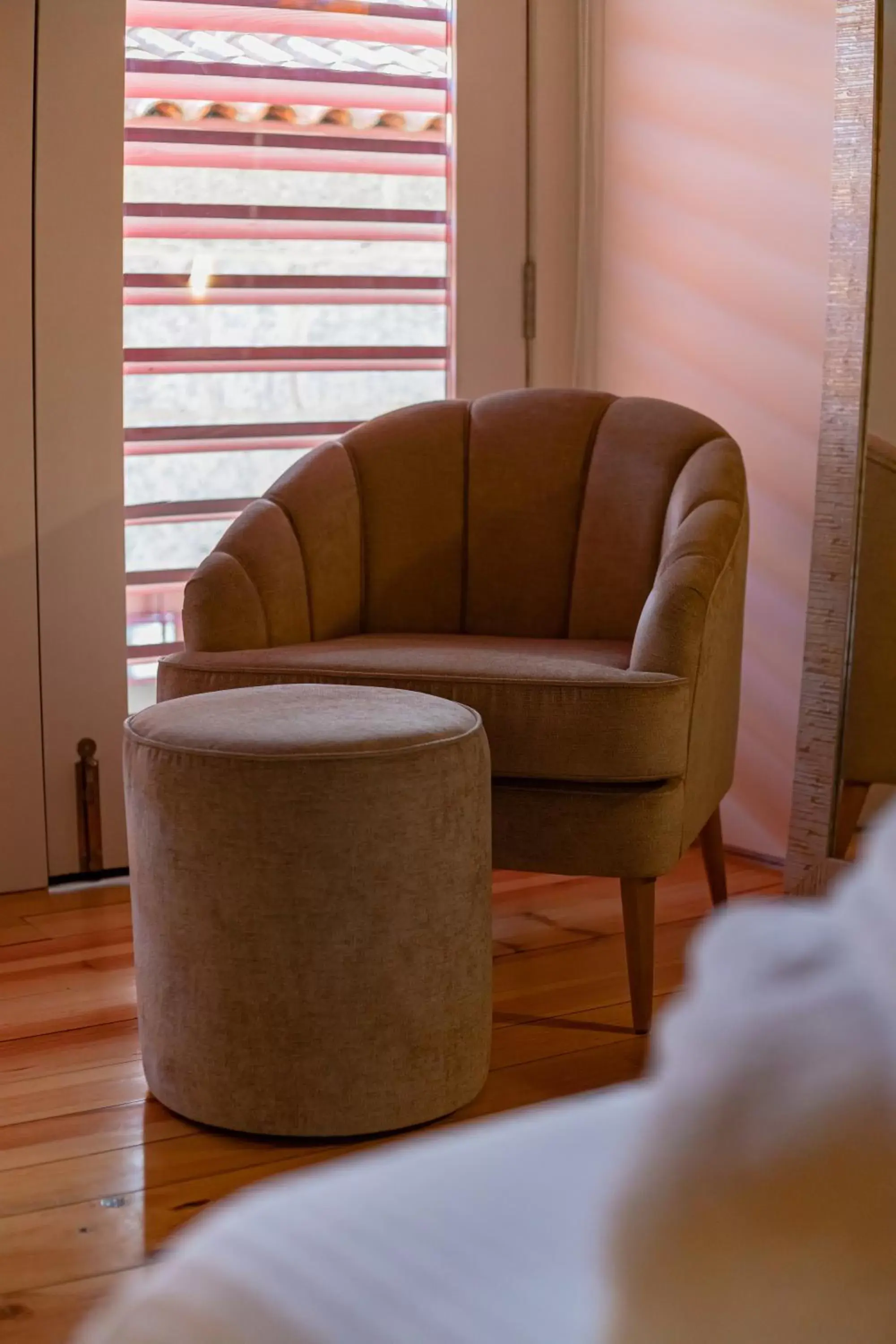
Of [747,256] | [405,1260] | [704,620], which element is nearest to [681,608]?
[704,620]

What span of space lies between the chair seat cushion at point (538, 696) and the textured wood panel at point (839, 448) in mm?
406

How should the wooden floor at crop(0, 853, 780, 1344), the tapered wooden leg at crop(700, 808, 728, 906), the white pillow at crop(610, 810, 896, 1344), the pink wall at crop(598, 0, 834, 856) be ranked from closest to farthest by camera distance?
the white pillow at crop(610, 810, 896, 1344) < the wooden floor at crop(0, 853, 780, 1344) < the tapered wooden leg at crop(700, 808, 728, 906) < the pink wall at crop(598, 0, 834, 856)

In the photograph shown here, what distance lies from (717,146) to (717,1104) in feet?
9.50

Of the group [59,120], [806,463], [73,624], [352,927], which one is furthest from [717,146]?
[352,927]

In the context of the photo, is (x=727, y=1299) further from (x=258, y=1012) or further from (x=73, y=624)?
(x=73, y=624)

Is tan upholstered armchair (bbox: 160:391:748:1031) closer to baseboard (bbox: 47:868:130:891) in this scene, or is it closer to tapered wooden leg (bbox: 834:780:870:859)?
tapered wooden leg (bbox: 834:780:870:859)

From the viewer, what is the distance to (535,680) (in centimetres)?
207

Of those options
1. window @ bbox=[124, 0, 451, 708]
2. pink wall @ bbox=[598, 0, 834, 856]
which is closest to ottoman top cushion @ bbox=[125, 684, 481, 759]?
window @ bbox=[124, 0, 451, 708]

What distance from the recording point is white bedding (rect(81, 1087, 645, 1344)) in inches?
14.2

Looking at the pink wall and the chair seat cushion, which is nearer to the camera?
the chair seat cushion

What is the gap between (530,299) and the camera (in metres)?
3.22

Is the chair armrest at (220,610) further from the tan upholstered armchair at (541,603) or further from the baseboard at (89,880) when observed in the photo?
the baseboard at (89,880)

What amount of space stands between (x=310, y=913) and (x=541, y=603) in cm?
110

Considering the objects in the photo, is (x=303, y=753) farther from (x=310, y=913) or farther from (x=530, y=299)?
(x=530, y=299)
